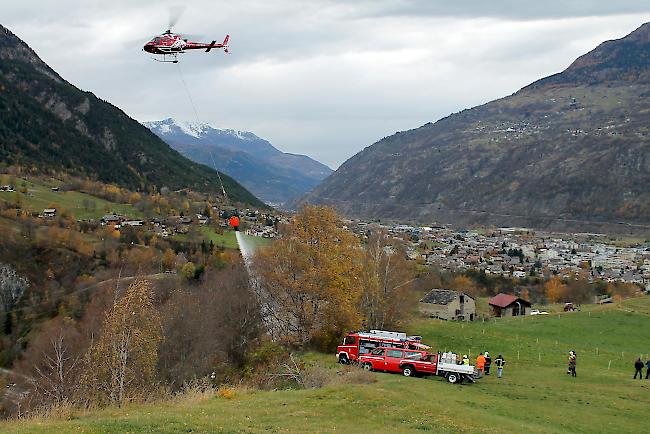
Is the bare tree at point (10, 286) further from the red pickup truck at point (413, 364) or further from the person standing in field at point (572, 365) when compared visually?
the person standing in field at point (572, 365)

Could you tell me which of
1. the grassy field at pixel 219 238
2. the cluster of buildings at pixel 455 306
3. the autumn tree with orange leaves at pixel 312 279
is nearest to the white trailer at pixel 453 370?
the autumn tree with orange leaves at pixel 312 279

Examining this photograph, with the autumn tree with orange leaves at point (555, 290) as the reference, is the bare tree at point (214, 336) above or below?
above

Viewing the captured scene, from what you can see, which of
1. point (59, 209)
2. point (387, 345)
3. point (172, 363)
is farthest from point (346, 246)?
point (59, 209)

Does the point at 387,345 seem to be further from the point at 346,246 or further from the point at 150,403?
the point at 150,403

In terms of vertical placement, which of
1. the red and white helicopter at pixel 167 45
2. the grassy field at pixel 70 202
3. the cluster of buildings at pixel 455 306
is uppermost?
the red and white helicopter at pixel 167 45

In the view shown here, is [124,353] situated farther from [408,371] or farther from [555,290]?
[555,290]

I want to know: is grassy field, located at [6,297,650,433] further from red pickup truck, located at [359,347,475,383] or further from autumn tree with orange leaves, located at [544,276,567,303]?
autumn tree with orange leaves, located at [544,276,567,303]
